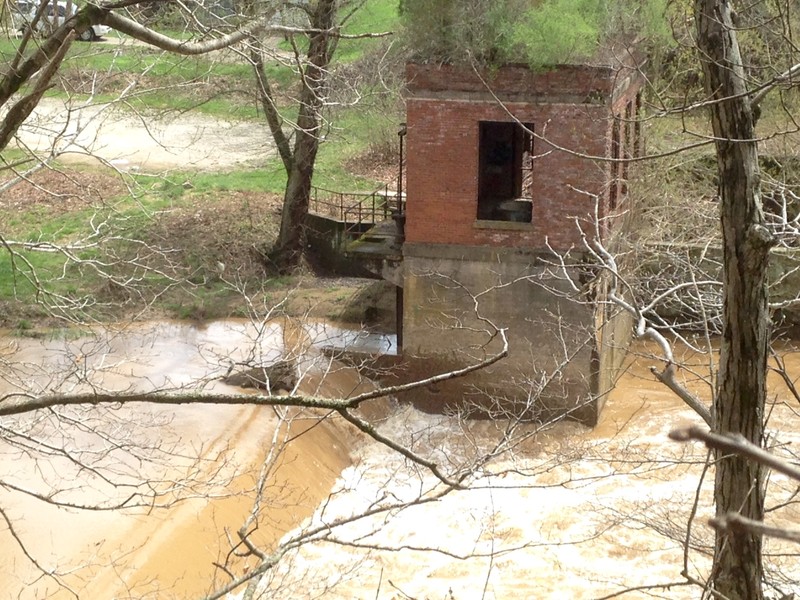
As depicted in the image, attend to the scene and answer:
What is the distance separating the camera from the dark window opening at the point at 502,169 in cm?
2014

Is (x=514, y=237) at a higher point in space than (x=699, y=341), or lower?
higher

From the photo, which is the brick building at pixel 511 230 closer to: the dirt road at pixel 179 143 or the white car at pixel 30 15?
the white car at pixel 30 15

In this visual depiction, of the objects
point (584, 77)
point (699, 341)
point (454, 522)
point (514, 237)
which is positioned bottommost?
point (454, 522)

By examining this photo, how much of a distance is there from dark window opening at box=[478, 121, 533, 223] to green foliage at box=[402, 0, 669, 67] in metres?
3.95

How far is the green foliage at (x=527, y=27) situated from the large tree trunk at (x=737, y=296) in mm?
10054

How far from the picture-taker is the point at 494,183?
70.9ft

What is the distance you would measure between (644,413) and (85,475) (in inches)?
377

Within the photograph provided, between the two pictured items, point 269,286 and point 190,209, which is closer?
point 269,286

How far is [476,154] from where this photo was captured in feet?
56.0

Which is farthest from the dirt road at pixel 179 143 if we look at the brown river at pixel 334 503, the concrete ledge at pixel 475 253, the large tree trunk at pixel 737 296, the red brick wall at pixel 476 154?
the large tree trunk at pixel 737 296

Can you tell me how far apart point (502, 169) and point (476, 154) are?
14.4 feet

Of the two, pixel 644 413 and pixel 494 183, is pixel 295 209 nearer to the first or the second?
pixel 494 183

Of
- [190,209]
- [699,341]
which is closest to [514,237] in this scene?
[699,341]

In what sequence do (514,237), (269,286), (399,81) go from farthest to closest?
(269,286) → (399,81) → (514,237)
